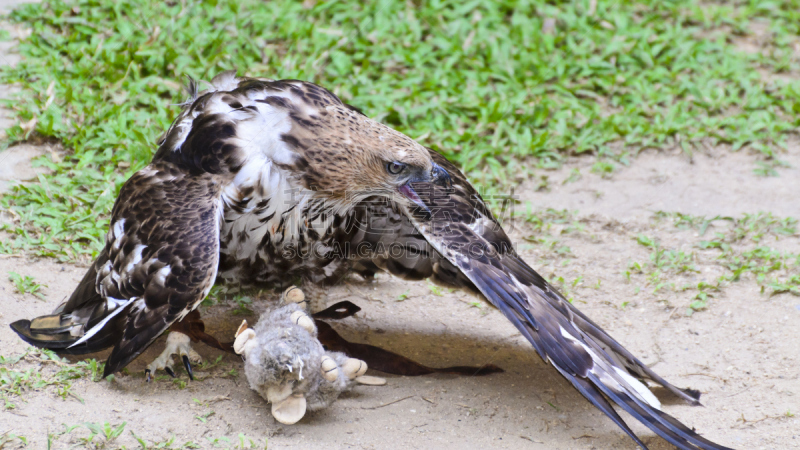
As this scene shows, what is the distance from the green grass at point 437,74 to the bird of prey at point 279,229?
1528 millimetres

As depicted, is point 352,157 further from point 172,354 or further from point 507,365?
point 507,365

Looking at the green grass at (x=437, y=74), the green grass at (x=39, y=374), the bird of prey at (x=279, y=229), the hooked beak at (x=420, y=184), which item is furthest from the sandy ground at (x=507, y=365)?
the hooked beak at (x=420, y=184)

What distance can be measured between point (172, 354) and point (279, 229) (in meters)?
0.85

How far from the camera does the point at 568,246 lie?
5227 millimetres

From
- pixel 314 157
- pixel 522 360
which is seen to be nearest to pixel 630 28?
pixel 522 360

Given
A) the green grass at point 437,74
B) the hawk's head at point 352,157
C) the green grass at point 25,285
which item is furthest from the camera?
the green grass at point 437,74

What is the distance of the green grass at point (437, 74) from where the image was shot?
566cm

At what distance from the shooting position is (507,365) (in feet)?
13.9

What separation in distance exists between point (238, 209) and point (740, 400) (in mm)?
2726

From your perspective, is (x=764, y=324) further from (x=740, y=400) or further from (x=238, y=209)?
(x=238, y=209)

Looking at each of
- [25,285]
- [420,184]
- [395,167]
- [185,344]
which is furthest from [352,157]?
[25,285]

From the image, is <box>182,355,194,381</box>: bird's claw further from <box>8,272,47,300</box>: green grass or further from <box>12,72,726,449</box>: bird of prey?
<box>8,272,47,300</box>: green grass

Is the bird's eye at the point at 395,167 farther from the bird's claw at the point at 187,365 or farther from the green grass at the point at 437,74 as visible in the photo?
the green grass at the point at 437,74

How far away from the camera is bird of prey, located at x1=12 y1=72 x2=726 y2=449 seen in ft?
11.0
